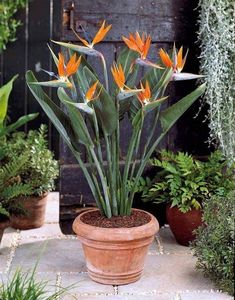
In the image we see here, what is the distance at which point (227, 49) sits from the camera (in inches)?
155

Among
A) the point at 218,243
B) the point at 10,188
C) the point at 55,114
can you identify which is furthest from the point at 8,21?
the point at 218,243

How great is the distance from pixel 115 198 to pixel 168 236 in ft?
2.97

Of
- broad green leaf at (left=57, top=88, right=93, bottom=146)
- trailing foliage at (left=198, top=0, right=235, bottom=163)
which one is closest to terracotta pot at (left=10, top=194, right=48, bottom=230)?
broad green leaf at (left=57, top=88, right=93, bottom=146)

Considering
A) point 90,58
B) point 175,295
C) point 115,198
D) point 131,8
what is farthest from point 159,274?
point 131,8

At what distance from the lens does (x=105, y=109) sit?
3.20 metres

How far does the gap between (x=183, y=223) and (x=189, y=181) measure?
26cm

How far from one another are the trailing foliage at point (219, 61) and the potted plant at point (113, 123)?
576 millimetres

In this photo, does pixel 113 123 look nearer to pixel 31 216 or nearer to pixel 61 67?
pixel 61 67

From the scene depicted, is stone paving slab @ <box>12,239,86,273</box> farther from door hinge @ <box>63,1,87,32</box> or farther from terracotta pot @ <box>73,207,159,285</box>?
door hinge @ <box>63,1,87,32</box>

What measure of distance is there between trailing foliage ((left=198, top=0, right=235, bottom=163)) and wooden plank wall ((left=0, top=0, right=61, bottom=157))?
161 centimetres

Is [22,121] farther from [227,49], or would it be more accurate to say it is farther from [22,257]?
[227,49]

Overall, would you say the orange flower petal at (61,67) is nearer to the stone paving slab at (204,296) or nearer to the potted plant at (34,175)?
the potted plant at (34,175)

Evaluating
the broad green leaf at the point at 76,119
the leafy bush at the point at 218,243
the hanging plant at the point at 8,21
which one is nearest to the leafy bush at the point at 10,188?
the broad green leaf at the point at 76,119

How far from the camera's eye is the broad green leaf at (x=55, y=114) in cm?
326
